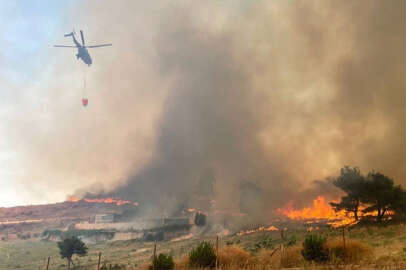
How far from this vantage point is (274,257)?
2066 centimetres

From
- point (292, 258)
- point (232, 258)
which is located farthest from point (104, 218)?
point (292, 258)

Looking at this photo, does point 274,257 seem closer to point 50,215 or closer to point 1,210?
point 50,215

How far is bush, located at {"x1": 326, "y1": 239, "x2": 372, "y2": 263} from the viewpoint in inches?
733

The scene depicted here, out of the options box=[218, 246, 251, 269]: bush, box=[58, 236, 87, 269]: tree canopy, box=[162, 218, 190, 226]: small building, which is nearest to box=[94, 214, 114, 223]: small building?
box=[162, 218, 190, 226]: small building

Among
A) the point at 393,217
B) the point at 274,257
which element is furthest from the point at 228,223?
the point at 274,257

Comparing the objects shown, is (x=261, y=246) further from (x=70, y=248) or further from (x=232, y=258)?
(x=70, y=248)

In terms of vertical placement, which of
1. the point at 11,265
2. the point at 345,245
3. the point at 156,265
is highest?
the point at 345,245

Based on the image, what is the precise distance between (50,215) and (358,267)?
162 metres

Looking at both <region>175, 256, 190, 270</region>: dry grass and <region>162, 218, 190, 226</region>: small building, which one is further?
<region>162, 218, 190, 226</region>: small building

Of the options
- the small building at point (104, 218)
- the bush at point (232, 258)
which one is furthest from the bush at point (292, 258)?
the small building at point (104, 218)

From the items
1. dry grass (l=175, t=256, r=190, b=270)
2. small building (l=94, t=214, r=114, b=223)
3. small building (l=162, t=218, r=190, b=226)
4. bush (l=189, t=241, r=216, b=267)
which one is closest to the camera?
bush (l=189, t=241, r=216, b=267)

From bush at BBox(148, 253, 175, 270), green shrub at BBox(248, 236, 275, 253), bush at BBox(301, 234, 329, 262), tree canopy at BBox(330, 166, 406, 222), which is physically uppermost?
tree canopy at BBox(330, 166, 406, 222)

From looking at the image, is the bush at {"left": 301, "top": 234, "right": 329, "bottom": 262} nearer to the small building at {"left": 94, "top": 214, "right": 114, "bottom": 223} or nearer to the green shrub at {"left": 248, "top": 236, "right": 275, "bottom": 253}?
the green shrub at {"left": 248, "top": 236, "right": 275, "bottom": 253}

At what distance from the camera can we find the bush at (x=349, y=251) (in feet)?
61.1
